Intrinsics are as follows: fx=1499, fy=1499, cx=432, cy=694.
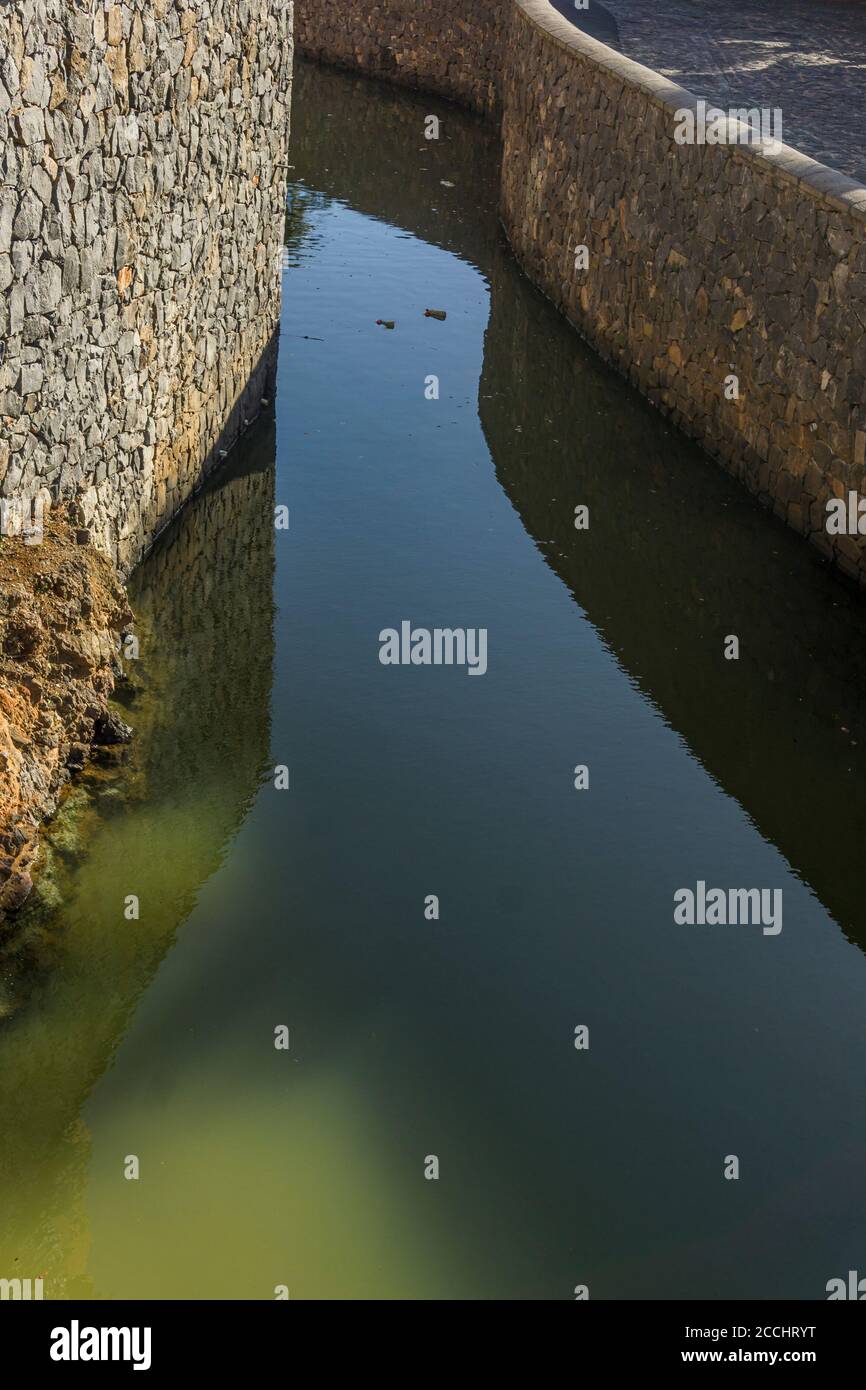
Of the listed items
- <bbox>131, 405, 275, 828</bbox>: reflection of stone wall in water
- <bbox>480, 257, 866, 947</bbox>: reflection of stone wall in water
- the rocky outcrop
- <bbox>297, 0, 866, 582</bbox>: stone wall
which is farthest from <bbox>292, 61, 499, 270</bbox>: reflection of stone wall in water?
the rocky outcrop

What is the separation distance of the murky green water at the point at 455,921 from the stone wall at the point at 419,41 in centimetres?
1516

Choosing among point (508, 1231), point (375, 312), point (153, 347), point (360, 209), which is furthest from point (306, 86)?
point (508, 1231)

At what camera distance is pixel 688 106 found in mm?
12367

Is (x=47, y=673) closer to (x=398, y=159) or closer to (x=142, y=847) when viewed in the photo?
(x=142, y=847)

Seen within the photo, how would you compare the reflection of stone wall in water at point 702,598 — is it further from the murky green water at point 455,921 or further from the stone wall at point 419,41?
the stone wall at point 419,41

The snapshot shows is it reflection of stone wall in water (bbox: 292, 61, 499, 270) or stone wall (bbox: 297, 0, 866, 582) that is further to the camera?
reflection of stone wall in water (bbox: 292, 61, 499, 270)

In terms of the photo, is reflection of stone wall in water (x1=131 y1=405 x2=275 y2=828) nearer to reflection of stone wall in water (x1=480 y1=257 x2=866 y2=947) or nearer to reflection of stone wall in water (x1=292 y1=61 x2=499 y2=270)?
reflection of stone wall in water (x1=480 y1=257 x2=866 y2=947)

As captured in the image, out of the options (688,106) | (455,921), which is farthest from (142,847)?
(688,106)

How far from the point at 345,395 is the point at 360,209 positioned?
707 cm

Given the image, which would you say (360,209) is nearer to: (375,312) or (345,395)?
(375,312)

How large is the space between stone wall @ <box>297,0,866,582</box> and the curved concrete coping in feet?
0.08

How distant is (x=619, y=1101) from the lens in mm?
5762

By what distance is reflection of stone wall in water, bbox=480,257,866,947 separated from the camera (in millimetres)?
8102

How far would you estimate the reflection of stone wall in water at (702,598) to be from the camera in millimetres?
8102
